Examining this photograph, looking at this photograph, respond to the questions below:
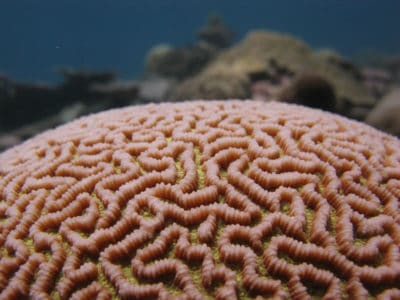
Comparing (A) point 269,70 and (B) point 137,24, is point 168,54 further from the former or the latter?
(B) point 137,24

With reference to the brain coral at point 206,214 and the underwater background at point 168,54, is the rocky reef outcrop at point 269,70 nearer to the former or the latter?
the underwater background at point 168,54

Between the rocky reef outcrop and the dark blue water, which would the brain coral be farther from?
the dark blue water

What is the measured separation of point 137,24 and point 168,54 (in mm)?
110848

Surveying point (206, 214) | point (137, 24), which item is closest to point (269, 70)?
point (206, 214)

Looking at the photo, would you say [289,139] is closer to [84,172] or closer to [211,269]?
[211,269]

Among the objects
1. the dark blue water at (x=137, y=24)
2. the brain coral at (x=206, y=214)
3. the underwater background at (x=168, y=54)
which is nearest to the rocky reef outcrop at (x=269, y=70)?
the underwater background at (x=168, y=54)

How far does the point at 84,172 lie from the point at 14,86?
50.1 ft

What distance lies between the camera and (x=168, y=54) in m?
23.6

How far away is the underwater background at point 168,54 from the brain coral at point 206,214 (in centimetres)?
510

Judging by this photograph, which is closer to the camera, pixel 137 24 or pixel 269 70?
pixel 269 70

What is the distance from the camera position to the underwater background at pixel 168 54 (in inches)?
491

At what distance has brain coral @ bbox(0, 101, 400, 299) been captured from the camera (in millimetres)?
2340

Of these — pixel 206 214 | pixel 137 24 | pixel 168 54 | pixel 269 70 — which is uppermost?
pixel 137 24

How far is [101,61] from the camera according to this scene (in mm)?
97188
